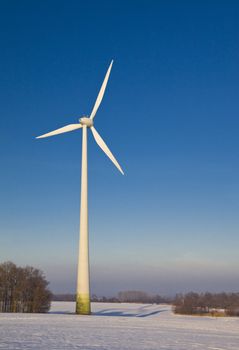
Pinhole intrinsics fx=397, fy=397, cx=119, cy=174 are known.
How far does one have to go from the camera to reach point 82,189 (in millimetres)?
41250

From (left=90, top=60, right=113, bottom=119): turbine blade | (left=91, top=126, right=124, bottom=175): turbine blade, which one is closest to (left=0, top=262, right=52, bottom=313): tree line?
(left=91, top=126, right=124, bottom=175): turbine blade

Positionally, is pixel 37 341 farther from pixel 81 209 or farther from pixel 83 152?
pixel 83 152

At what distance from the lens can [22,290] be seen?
57719 mm

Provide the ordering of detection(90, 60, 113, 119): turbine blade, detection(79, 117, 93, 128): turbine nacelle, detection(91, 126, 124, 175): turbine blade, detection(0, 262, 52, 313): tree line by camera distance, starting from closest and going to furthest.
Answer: detection(91, 126, 124, 175): turbine blade → detection(79, 117, 93, 128): turbine nacelle → detection(90, 60, 113, 119): turbine blade → detection(0, 262, 52, 313): tree line

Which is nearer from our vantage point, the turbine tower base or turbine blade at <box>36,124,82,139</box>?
the turbine tower base

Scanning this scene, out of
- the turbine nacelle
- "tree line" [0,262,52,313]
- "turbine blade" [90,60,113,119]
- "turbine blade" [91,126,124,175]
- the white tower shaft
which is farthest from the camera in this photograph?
"tree line" [0,262,52,313]

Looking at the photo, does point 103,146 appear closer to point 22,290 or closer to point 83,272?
point 83,272

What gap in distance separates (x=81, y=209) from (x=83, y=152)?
678cm

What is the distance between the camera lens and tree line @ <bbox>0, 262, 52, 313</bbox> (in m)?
56.3

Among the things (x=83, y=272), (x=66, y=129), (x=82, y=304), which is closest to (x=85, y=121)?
(x=66, y=129)

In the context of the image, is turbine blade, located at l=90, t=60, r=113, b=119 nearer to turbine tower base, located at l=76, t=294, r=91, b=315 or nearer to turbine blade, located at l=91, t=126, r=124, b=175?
turbine blade, located at l=91, t=126, r=124, b=175

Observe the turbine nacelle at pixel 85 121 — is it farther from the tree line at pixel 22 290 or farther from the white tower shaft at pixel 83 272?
the tree line at pixel 22 290

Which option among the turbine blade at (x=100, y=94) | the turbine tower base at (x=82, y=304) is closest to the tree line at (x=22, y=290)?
the turbine tower base at (x=82, y=304)

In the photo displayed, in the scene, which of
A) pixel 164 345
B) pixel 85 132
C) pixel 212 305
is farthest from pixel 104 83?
pixel 212 305
